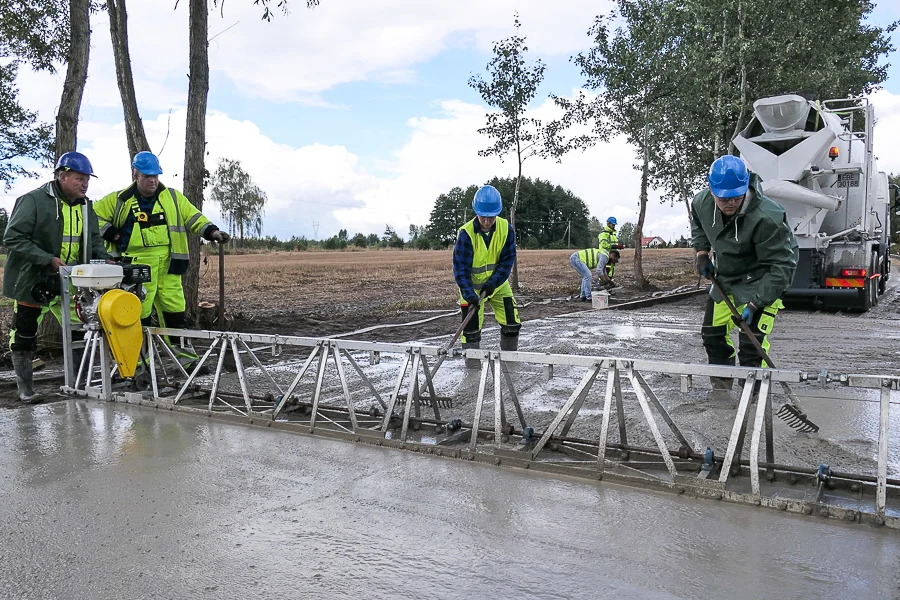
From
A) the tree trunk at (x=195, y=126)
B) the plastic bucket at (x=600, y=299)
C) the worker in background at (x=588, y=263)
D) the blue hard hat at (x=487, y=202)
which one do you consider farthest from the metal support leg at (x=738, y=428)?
the worker in background at (x=588, y=263)

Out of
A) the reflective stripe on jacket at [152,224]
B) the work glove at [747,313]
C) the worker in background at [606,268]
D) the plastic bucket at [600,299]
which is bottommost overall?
the plastic bucket at [600,299]

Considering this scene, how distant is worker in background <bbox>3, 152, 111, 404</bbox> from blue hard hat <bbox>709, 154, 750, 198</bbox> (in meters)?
5.01

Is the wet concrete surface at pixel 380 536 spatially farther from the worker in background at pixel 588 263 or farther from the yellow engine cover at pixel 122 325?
the worker in background at pixel 588 263

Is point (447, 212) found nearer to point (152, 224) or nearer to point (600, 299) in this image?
point (600, 299)

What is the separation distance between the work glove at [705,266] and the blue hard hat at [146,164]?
4.64 metres

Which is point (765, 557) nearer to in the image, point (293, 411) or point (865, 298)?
point (293, 411)

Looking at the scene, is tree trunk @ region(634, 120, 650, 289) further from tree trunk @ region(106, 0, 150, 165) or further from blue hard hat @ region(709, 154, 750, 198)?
blue hard hat @ region(709, 154, 750, 198)

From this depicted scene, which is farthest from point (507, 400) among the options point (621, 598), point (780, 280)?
point (621, 598)

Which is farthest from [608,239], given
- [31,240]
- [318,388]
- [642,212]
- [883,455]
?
[883,455]

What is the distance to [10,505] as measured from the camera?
343cm

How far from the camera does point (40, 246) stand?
5.75m

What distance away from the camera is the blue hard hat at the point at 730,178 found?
188 inches

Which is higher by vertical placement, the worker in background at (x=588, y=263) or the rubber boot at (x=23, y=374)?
the worker in background at (x=588, y=263)

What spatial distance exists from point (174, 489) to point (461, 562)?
1.72m
